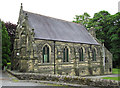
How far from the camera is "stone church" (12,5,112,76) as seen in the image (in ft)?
62.4

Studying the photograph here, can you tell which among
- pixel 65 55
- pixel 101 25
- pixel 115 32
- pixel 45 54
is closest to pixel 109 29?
pixel 115 32

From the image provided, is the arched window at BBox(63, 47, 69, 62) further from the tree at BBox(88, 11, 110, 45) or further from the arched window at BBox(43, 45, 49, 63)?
the tree at BBox(88, 11, 110, 45)

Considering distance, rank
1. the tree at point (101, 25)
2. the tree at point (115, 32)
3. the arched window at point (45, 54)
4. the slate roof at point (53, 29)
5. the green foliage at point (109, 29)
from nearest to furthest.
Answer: the arched window at point (45, 54) → the slate roof at point (53, 29) → the tree at point (115, 32) → the green foliage at point (109, 29) → the tree at point (101, 25)

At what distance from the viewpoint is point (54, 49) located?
20.7 meters

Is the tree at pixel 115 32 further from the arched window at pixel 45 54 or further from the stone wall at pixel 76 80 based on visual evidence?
the stone wall at pixel 76 80

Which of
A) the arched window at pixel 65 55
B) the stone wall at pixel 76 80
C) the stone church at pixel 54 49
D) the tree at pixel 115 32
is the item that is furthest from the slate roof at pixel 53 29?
the tree at pixel 115 32

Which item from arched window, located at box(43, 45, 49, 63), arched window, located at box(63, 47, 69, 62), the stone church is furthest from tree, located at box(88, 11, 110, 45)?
arched window, located at box(43, 45, 49, 63)

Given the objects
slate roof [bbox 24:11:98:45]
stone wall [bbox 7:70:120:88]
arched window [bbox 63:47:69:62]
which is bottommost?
stone wall [bbox 7:70:120:88]

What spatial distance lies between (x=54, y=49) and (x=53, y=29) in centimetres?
476

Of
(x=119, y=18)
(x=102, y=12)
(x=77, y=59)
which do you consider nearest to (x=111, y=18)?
(x=119, y=18)

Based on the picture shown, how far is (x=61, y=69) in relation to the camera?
826 inches

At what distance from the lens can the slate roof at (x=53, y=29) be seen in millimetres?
21027

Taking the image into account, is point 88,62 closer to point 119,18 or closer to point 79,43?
point 79,43

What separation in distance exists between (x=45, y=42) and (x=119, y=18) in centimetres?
2518
